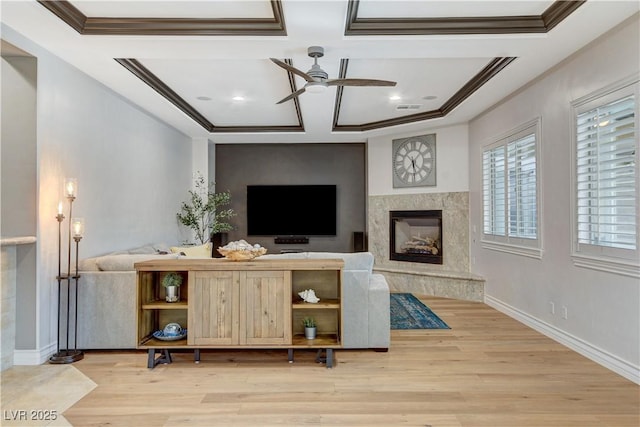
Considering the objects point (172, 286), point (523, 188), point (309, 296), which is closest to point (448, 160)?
point (523, 188)

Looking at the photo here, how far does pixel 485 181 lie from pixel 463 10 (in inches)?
123

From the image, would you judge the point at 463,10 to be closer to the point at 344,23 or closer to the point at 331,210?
the point at 344,23

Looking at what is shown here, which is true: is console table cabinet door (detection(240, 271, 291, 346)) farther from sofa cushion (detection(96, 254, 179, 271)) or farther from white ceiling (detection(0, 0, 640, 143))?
white ceiling (detection(0, 0, 640, 143))

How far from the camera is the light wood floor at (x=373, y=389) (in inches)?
97.2

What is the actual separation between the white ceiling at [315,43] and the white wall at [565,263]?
0.58 ft

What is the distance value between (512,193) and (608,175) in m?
1.72

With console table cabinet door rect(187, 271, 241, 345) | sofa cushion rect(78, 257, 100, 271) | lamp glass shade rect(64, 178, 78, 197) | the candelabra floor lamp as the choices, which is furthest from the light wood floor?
lamp glass shade rect(64, 178, 78, 197)

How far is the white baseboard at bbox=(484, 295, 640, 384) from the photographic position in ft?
9.91

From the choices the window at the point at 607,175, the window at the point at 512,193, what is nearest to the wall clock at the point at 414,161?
the window at the point at 512,193

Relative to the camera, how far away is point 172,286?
347cm

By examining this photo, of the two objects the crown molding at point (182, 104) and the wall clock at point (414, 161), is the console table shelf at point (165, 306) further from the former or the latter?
the wall clock at point (414, 161)

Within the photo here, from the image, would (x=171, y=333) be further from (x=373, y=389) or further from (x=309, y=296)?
(x=373, y=389)

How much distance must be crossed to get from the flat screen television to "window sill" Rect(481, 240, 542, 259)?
10.3ft

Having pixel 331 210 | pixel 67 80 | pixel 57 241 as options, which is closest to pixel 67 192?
pixel 57 241
